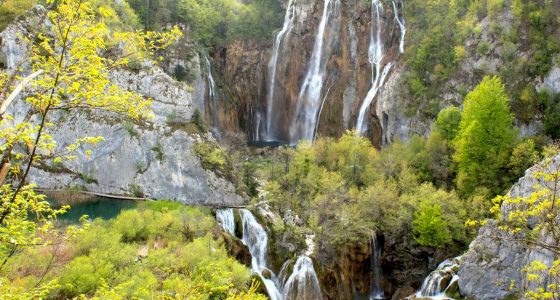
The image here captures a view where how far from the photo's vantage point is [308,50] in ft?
164

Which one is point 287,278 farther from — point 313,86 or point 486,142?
point 313,86

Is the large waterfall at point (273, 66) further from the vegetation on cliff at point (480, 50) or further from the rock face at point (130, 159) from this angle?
the rock face at point (130, 159)

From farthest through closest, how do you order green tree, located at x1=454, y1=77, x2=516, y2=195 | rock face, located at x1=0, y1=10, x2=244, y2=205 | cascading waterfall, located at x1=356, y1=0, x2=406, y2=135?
cascading waterfall, located at x1=356, y1=0, x2=406, y2=135 → rock face, located at x1=0, y1=10, x2=244, y2=205 → green tree, located at x1=454, y1=77, x2=516, y2=195

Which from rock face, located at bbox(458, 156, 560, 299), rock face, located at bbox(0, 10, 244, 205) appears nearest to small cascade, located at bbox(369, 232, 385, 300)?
rock face, located at bbox(458, 156, 560, 299)

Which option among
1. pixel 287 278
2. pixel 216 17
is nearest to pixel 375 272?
pixel 287 278

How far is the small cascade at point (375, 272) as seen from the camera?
2750 centimetres

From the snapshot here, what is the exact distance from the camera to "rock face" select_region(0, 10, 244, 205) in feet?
112

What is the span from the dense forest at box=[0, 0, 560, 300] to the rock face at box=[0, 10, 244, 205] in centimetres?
13

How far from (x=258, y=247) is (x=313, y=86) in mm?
26524

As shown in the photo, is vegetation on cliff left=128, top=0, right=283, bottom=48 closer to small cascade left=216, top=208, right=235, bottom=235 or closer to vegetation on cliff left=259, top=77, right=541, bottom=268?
vegetation on cliff left=259, top=77, right=541, bottom=268

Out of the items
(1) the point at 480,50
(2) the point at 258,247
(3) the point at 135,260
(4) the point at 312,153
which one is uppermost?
(1) the point at 480,50

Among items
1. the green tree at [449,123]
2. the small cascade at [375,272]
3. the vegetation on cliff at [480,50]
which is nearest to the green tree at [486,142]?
the green tree at [449,123]

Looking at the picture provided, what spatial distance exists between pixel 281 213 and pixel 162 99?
1530 cm

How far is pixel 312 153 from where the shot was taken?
1342 inches
